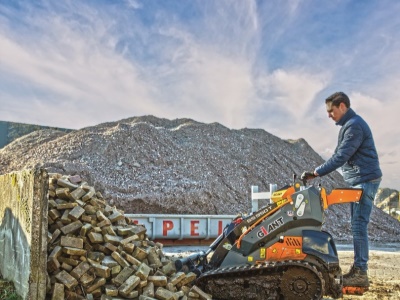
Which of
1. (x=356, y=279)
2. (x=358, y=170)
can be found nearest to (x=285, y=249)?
(x=356, y=279)

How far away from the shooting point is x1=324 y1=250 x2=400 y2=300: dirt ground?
5777 mm

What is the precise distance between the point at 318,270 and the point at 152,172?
12.8 metres

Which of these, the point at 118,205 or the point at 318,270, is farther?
the point at 118,205

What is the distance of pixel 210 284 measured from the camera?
196 inches

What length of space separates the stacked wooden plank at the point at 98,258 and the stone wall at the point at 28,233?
20cm

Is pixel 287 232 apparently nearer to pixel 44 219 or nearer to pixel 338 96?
pixel 338 96

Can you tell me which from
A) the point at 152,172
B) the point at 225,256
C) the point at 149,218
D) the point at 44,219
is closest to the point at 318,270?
the point at 225,256

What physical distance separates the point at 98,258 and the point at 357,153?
10.3 ft

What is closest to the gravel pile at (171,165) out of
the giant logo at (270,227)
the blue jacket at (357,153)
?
the giant logo at (270,227)

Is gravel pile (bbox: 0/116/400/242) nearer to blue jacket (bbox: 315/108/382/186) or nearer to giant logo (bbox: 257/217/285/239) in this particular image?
giant logo (bbox: 257/217/285/239)

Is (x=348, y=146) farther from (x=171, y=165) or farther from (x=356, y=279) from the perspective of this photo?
(x=171, y=165)

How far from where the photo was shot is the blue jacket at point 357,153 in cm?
501

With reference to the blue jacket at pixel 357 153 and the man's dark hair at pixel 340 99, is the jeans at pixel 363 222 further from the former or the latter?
the man's dark hair at pixel 340 99

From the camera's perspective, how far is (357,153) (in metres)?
5.14
